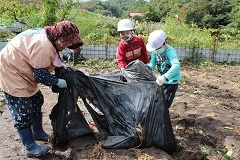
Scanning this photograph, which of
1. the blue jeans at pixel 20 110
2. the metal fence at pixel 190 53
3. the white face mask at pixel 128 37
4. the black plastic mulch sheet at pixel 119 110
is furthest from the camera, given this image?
the metal fence at pixel 190 53

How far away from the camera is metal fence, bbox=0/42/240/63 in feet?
31.0

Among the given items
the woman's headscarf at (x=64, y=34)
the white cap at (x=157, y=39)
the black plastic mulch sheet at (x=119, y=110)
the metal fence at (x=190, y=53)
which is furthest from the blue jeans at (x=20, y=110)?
the metal fence at (x=190, y=53)

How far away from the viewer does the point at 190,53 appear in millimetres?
9836

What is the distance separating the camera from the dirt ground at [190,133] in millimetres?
2787

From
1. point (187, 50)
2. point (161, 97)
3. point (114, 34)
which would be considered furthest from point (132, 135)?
point (114, 34)

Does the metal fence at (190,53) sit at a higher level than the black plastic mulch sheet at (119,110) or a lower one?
lower

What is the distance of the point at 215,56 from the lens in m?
10.0

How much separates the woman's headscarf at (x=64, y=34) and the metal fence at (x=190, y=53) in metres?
6.81

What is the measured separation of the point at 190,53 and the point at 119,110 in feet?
24.3

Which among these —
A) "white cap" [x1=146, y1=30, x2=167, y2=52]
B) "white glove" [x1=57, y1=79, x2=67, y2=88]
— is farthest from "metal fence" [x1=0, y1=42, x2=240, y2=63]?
"white glove" [x1=57, y1=79, x2=67, y2=88]

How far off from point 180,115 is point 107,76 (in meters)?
1.79

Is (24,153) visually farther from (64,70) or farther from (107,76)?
(107,76)

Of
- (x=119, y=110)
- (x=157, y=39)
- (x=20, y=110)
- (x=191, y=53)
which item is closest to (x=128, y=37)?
(x=157, y=39)

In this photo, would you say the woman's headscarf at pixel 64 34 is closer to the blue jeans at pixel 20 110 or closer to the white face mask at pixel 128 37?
the blue jeans at pixel 20 110
